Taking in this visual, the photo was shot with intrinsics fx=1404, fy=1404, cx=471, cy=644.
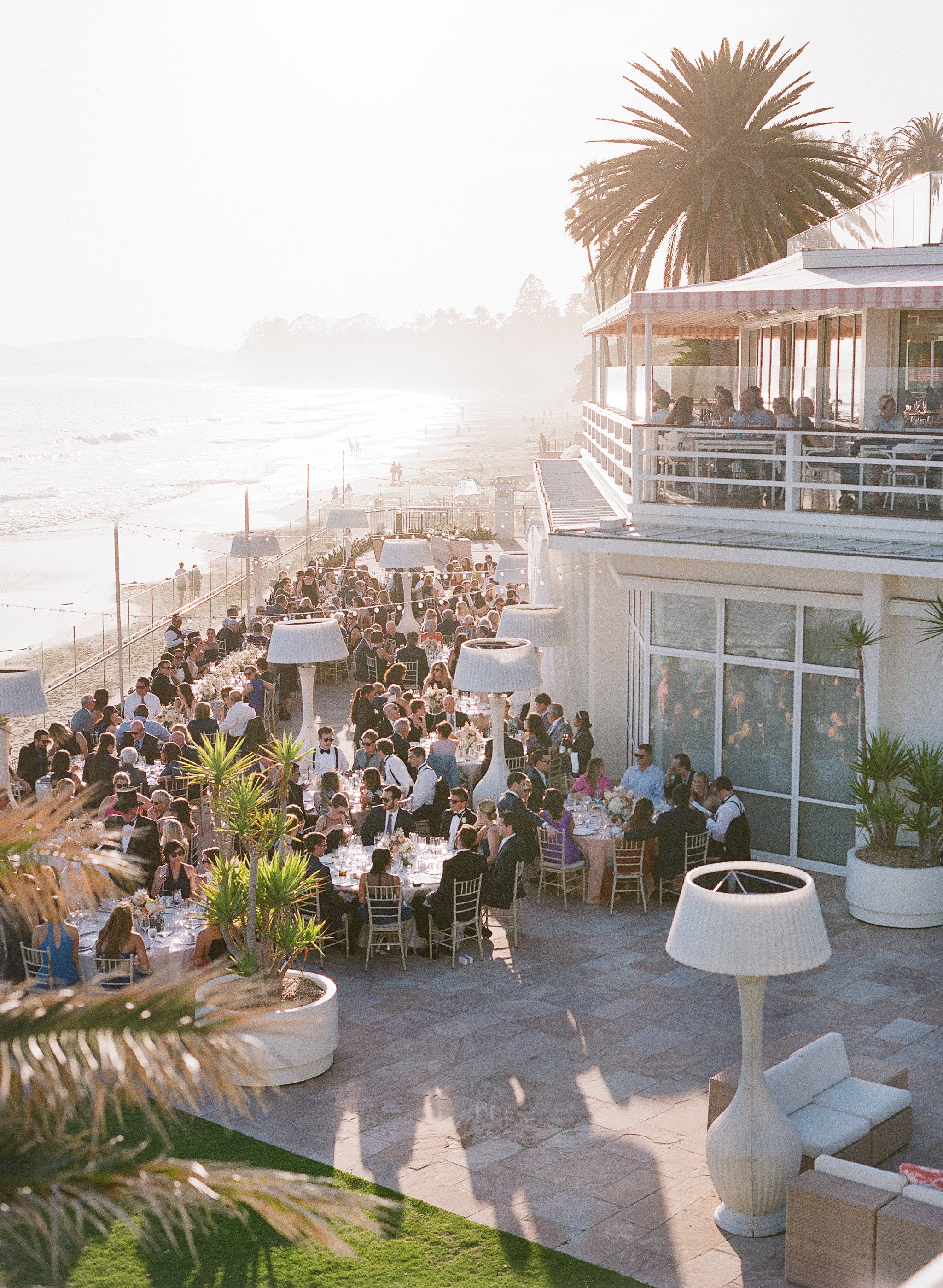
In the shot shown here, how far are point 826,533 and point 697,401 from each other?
5453 mm

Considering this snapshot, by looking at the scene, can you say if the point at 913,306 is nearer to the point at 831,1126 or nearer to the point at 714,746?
the point at 714,746

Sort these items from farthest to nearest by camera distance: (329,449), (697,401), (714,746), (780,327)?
(329,449)
(780,327)
(697,401)
(714,746)

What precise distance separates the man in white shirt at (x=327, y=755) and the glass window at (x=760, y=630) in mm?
4760

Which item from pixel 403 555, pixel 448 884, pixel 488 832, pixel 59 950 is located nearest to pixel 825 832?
pixel 488 832

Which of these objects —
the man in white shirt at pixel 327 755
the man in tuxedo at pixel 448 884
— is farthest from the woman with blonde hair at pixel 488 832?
the man in white shirt at pixel 327 755

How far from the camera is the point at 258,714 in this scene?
66.8 ft

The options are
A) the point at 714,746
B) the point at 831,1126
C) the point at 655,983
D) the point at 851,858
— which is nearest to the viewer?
the point at 831,1126

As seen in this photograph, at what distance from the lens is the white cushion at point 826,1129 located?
337 inches

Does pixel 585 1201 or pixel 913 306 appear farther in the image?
pixel 913 306

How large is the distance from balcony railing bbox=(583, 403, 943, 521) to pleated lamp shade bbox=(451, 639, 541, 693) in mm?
2275

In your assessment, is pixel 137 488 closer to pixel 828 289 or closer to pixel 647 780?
pixel 647 780

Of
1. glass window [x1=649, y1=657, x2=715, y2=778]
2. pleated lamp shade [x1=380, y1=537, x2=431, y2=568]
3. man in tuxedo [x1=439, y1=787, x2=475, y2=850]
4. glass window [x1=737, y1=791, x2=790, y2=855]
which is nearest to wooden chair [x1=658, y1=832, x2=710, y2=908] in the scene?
glass window [x1=737, y1=791, x2=790, y2=855]

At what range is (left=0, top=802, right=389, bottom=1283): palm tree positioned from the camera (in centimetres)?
373

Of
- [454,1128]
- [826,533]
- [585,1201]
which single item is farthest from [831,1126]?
[826,533]
